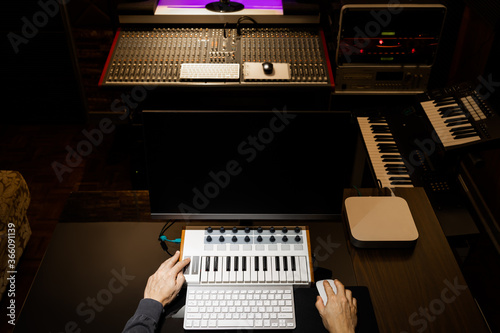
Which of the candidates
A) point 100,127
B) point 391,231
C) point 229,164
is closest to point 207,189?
point 229,164

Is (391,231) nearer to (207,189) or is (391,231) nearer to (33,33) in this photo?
(207,189)

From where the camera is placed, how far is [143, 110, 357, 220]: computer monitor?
148 cm

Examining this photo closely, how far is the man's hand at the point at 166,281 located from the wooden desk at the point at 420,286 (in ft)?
1.99

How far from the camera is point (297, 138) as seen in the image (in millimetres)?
1506

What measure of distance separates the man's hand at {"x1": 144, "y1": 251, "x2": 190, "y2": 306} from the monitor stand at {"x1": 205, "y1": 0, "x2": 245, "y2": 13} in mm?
2002

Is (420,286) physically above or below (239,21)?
below

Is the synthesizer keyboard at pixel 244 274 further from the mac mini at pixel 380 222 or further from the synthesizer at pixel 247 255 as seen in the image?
the mac mini at pixel 380 222

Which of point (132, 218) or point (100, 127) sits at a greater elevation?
point (132, 218)

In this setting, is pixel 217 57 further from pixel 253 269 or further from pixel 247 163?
pixel 253 269

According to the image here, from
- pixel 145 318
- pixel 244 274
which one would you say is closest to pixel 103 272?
pixel 145 318

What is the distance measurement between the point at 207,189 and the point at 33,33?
8.81 ft

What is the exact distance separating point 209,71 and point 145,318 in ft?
5.68

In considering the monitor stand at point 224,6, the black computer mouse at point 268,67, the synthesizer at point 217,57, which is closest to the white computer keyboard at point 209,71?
the synthesizer at point 217,57

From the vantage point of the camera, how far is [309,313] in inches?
57.9
